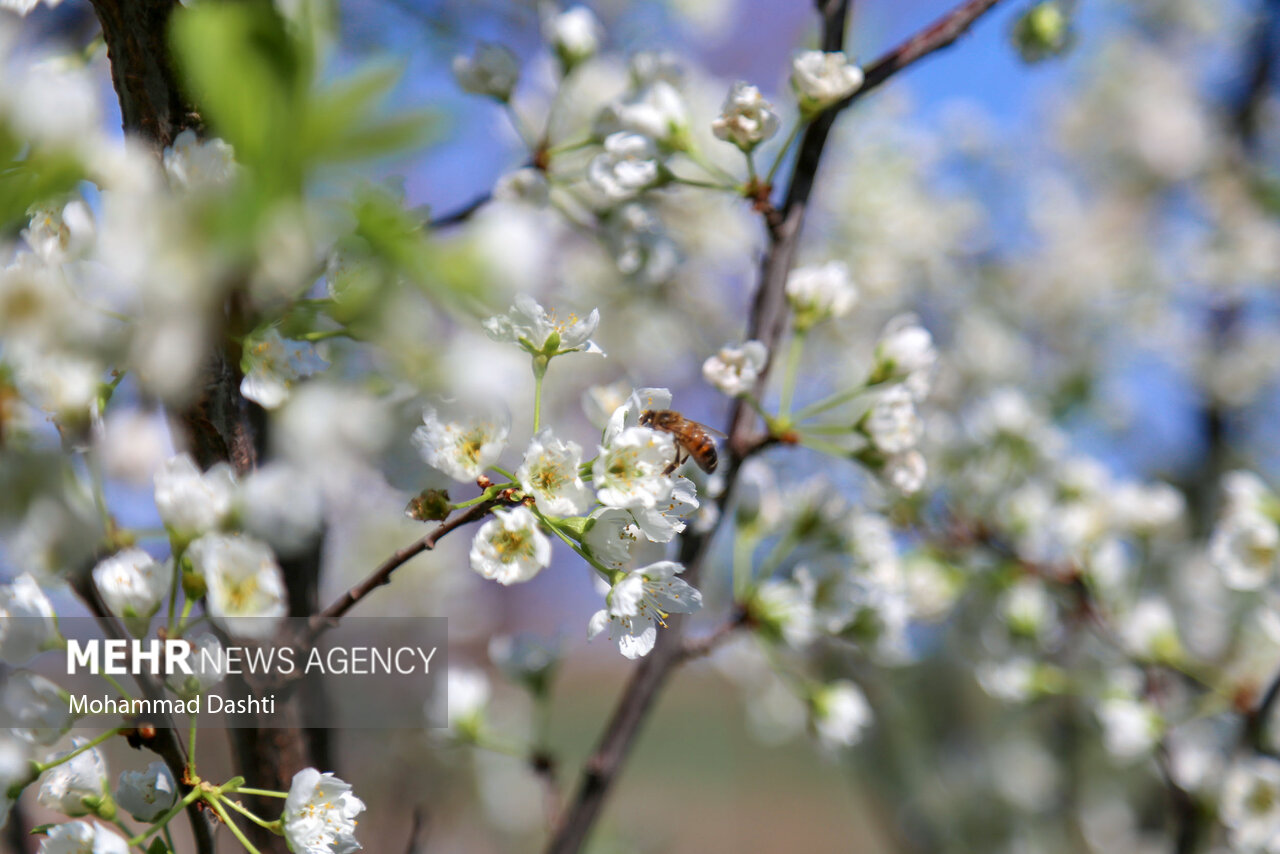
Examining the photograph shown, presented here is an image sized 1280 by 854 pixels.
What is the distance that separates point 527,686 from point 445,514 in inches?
25.0

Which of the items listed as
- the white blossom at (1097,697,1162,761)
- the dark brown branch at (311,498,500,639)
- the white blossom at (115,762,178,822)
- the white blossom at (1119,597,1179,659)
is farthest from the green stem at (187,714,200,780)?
the white blossom at (1119,597,1179,659)

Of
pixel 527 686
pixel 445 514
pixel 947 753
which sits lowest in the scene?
pixel 947 753

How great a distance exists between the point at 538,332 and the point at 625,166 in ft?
1.49

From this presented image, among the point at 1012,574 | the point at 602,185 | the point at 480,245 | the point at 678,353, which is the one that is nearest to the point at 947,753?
the point at 1012,574

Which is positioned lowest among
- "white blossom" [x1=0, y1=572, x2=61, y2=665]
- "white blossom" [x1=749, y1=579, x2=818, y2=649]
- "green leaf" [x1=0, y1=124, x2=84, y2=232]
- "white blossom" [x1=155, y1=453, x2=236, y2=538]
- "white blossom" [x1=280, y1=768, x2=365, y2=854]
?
"white blossom" [x1=749, y1=579, x2=818, y2=649]

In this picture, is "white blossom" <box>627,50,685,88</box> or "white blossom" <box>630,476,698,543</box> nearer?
"white blossom" <box>630,476,698,543</box>

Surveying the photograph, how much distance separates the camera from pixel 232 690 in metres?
0.95

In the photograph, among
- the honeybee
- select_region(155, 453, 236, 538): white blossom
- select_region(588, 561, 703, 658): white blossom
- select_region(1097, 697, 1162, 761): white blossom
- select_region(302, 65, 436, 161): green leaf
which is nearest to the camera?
select_region(302, 65, 436, 161): green leaf

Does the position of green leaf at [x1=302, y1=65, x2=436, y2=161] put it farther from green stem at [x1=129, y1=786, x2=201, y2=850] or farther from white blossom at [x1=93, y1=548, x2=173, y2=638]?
green stem at [x1=129, y1=786, x2=201, y2=850]

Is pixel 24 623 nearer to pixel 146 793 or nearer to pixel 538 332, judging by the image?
pixel 146 793

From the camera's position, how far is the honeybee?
3.48 ft

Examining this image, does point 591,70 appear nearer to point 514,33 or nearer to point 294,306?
point 514,33

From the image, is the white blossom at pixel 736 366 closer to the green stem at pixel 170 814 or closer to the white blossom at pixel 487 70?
the white blossom at pixel 487 70

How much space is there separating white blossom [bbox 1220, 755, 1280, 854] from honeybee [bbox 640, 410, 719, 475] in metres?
1.12
